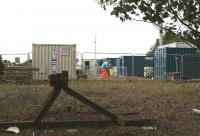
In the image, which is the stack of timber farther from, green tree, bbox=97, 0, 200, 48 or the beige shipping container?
green tree, bbox=97, 0, 200, 48

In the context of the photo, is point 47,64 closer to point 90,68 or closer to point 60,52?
point 60,52

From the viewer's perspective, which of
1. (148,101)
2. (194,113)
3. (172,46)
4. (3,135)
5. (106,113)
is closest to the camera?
(3,135)

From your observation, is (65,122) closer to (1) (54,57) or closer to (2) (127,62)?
(1) (54,57)

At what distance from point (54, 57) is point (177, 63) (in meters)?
10.3

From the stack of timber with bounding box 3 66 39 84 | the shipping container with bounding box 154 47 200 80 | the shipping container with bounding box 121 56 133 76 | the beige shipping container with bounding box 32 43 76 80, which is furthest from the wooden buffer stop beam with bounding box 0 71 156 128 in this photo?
the shipping container with bounding box 121 56 133 76

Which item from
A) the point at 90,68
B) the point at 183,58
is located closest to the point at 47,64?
the point at 90,68

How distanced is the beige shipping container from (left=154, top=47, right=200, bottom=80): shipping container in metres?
7.84

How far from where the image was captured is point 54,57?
34438mm

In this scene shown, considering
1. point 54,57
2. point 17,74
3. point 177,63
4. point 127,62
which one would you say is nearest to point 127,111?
point 17,74

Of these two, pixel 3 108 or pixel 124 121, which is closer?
pixel 124 121

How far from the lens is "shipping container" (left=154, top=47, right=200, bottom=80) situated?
Result: 37.0 m

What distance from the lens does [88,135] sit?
7.94 meters

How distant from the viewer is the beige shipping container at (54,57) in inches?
1348

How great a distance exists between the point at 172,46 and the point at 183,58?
16.0 feet
